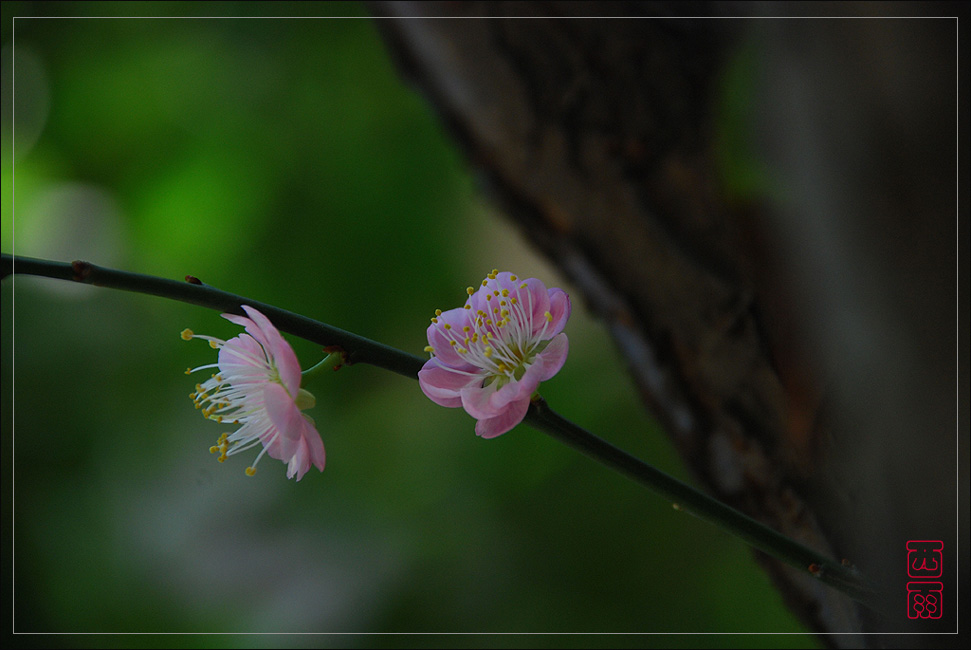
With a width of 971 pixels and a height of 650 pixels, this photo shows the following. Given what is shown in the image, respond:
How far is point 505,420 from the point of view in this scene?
0.26 m

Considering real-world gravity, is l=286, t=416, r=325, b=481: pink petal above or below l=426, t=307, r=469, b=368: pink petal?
below

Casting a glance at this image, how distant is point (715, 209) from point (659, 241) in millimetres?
52

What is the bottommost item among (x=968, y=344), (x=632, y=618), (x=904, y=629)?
(x=632, y=618)

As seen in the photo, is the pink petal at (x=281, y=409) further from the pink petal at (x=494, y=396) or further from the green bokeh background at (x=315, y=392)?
the green bokeh background at (x=315, y=392)

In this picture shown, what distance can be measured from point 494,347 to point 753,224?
0.30 metres

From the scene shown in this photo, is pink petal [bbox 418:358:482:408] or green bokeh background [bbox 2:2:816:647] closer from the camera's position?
pink petal [bbox 418:358:482:408]

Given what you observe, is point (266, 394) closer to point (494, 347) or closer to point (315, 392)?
point (494, 347)

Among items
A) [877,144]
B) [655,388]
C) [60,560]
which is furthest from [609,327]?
[60,560]

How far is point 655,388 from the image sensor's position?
49 cm

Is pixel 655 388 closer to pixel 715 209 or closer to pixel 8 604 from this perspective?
pixel 715 209

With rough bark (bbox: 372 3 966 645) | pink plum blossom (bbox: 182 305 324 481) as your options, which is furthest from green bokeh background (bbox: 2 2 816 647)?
pink plum blossom (bbox: 182 305 324 481)

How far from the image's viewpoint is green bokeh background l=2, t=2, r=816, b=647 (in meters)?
0.59

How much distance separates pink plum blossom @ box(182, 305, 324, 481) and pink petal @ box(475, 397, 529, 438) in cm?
7

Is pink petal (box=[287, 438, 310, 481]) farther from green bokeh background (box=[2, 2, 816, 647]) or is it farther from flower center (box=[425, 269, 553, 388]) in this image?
green bokeh background (box=[2, 2, 816, 647])
